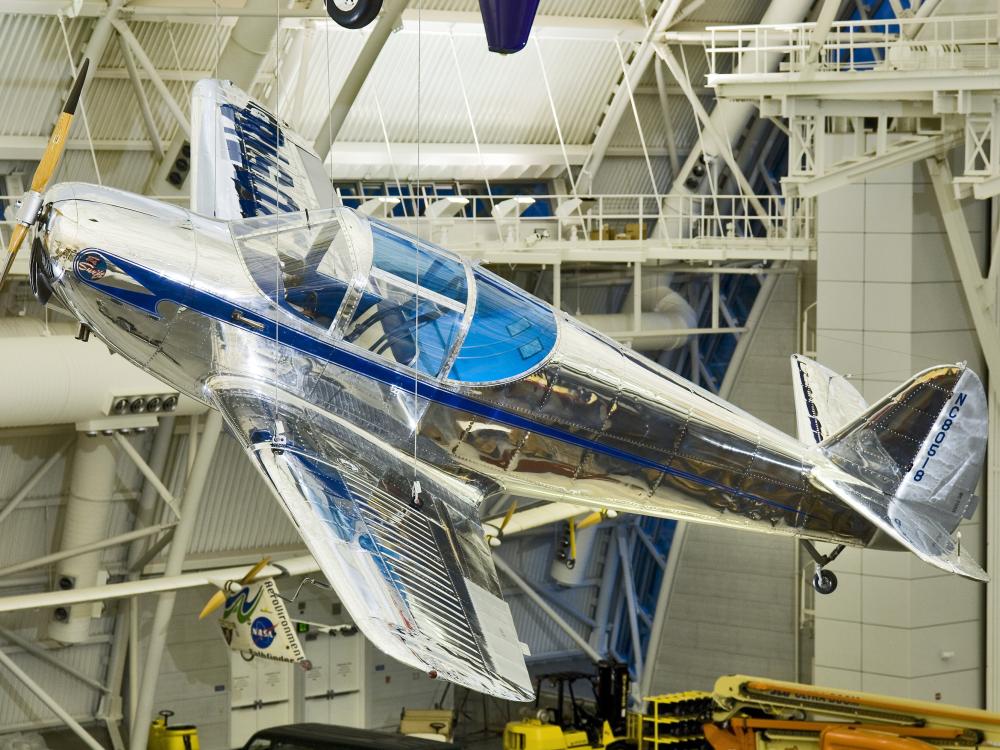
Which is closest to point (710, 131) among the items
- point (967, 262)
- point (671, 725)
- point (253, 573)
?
point (967, 262)

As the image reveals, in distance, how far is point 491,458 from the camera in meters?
10.9

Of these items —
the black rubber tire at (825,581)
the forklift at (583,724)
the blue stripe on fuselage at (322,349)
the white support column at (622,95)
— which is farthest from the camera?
the white support column at (622,95)

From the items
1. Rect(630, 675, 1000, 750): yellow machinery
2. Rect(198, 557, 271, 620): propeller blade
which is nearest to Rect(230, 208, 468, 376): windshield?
Rect(198, 557, 271, 620): propeller blade

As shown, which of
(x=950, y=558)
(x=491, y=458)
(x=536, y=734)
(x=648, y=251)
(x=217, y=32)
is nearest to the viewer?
(x=491, y=458)

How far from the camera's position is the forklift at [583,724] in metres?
20.3

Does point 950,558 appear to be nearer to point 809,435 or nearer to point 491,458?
point 809,435

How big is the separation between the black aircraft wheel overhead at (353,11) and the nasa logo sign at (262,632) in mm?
9812

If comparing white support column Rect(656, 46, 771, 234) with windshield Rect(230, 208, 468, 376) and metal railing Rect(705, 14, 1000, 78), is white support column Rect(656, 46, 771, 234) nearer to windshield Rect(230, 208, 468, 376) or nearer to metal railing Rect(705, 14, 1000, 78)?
metal railing Rect(705, 14, 1000, 78)

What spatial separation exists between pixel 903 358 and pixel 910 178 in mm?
2258

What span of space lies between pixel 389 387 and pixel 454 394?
0.45 m

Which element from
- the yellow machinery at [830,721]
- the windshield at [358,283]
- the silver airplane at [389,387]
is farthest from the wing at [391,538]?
the yellow machinery at [830,721]

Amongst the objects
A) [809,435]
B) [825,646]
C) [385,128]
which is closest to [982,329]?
[825,646]

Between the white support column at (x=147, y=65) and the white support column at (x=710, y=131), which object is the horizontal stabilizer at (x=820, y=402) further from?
the white support column at (x=710, y=131)

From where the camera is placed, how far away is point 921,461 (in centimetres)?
1288
